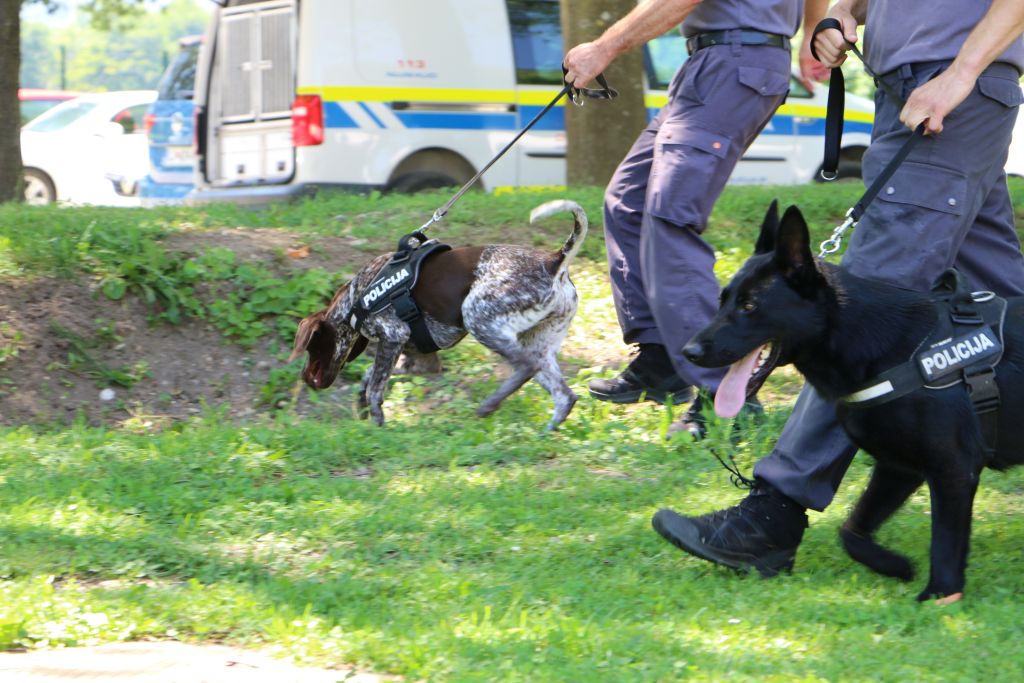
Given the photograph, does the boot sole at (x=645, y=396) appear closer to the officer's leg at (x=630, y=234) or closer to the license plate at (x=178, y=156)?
the officer's leg at (x=630, y=234)

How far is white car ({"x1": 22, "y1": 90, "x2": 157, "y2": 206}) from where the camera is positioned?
15336mm

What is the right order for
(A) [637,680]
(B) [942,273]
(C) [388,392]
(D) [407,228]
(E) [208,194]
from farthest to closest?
1. (E) [208,194]
2. (D) [407,228]
3. (C) [388,392]
4. (B) [942,273]
5. (A) [637,680]

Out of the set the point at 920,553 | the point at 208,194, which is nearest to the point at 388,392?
the point at 920,553

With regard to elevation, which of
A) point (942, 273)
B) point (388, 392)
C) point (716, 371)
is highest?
point (942, 273)

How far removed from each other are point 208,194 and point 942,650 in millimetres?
8899

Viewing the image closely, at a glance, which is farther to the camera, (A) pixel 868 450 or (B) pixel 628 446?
(B) pixel 628 446

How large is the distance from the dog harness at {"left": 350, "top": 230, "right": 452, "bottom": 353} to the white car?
10.2 metres

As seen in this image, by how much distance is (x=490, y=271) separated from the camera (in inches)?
220

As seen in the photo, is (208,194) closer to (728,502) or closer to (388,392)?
(388,392)

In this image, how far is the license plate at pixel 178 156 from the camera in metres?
12.6

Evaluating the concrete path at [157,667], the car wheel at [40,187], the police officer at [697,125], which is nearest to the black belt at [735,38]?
the police officer at [697,125]

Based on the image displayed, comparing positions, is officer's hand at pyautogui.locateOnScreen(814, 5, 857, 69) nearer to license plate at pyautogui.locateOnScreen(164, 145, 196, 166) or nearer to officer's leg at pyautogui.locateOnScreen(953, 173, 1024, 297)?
officer's leg at pyautogui.locateOnScreen(953, 173, 1024, 297)

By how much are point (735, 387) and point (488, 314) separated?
7.33ft

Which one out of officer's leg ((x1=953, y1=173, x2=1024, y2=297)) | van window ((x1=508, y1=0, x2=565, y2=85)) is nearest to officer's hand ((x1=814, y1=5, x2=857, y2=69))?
officer's leg ((x1=953, y1=173, x2=1024, y2=297))
